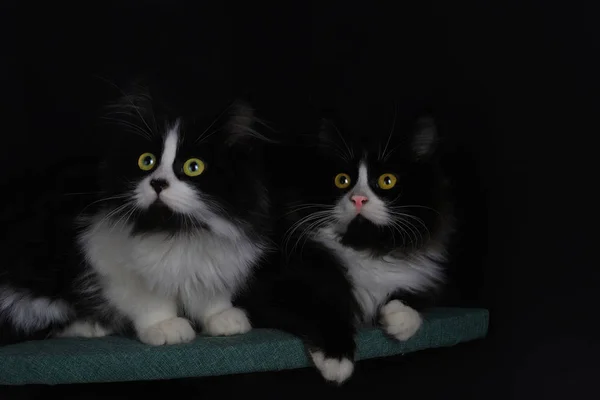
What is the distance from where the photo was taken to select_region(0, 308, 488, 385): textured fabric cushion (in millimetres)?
1597

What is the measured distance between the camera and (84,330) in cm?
199

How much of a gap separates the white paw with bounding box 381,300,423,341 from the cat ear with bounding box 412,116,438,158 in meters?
0.46

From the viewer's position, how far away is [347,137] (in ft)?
6.94

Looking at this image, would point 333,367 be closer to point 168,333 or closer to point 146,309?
point 168,333

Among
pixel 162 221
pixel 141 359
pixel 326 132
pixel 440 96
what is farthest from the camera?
pixel 440 96

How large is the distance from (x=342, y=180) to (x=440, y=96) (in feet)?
2.25

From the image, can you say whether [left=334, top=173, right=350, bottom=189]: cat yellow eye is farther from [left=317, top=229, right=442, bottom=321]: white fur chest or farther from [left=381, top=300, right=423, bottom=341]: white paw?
[left=381, top=300, right=423, bottom=341]: white paw

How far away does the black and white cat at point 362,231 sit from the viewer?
6.38ft

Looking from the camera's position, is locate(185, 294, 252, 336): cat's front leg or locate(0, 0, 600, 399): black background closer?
locate(185, 294, 252, 336): cat's front leg

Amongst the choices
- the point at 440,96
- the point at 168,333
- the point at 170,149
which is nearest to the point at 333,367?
the point at 168,333

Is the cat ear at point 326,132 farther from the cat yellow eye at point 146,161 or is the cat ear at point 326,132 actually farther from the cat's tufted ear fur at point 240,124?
the cat yellow eye at point 146,161

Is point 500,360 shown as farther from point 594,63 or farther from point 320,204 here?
point 594,63

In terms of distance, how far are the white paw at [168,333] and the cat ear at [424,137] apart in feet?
2.74

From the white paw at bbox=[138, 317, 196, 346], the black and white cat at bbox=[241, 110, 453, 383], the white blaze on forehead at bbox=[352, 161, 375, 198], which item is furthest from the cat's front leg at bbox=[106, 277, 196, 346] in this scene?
the white blaze on forehead at bbox=[352, 161, 375, 198]
